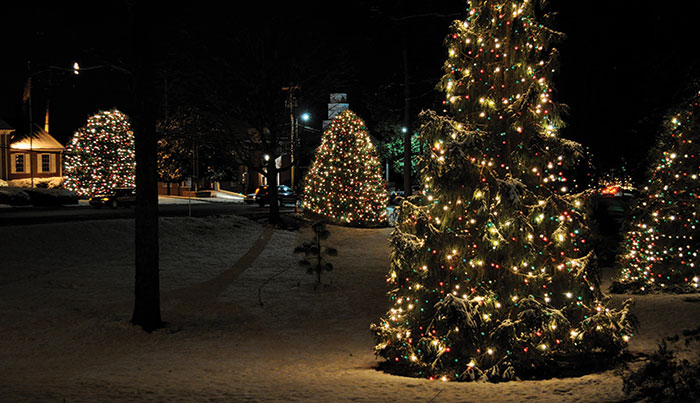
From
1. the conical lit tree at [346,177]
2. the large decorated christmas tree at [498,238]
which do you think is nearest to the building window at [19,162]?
Answer: the conical lit tree at [346,177]

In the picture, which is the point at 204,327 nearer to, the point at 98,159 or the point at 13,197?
the point at 13,197

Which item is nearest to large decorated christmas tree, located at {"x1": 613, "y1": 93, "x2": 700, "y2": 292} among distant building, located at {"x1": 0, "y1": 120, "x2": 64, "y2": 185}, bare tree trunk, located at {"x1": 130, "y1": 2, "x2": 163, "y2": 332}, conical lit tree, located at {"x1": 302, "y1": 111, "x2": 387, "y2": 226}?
bare tree trunk, located at {"x1": 130, "y1": 2, "x2": 163, "y2": 332}

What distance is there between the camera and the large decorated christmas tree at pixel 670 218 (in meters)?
12.7

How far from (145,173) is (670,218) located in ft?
35.5

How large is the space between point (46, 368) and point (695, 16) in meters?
14.3

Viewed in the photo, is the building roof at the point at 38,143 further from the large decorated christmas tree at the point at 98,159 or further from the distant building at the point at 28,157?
the large decorated christmas tree at the point at 98,159

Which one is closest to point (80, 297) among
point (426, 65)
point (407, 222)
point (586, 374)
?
point (407, 222)

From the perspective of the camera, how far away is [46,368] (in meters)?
8.48

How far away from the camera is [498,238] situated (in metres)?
7.83

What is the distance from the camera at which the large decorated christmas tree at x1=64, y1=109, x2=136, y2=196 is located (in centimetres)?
4609

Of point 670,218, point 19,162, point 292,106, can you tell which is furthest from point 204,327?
point 19,162

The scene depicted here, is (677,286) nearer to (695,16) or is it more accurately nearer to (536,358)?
(695,16)

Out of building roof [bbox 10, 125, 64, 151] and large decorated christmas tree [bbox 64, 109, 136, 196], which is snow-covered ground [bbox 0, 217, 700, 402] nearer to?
large decorated christmas tree [bbox 64, 109, 136, 196]

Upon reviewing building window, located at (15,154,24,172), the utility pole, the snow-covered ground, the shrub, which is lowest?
the snow-covered ground
